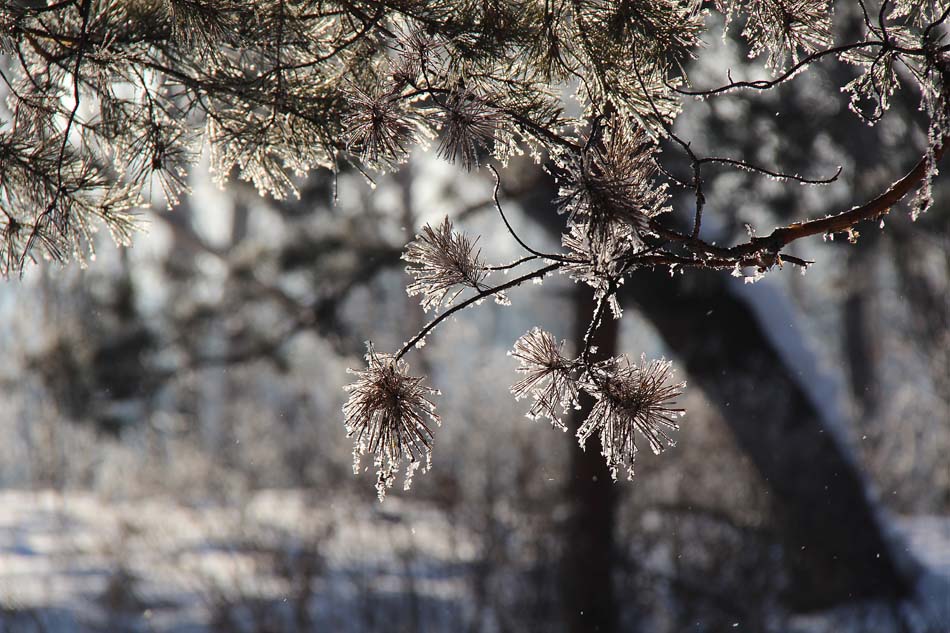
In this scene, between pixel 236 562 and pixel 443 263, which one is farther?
pixel 236 562

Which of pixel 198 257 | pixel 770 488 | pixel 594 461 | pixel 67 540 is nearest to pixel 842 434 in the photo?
pixel 770 488

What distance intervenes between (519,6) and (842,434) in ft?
16.6

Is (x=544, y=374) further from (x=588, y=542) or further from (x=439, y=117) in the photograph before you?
(x=588, y=542)

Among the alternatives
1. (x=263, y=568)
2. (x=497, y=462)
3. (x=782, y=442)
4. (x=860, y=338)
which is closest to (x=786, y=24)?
(x=782, y=442)

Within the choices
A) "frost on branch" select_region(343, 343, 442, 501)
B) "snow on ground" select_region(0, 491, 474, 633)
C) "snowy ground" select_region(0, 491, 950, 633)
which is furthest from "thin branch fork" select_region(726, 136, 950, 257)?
"snow on ground" select_region(0, 491, 474, 633)

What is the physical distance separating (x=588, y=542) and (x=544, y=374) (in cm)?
421

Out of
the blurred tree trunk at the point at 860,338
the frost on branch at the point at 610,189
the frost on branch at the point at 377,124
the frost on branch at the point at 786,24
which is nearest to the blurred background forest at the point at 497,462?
the frost on branch at the point at 786,24

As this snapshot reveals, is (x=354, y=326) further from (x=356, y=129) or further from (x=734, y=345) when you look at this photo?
(x=356, y=129)

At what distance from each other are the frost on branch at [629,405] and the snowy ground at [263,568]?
4.59m

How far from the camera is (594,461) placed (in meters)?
5.84

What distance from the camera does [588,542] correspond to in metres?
5.87

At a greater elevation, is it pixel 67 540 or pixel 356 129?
→ pixel 67 540

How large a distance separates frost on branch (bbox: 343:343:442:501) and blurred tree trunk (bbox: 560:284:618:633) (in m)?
3.85

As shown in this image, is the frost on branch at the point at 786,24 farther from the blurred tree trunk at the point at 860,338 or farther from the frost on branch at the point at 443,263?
the blurred tree trunk at the point at 860,338
